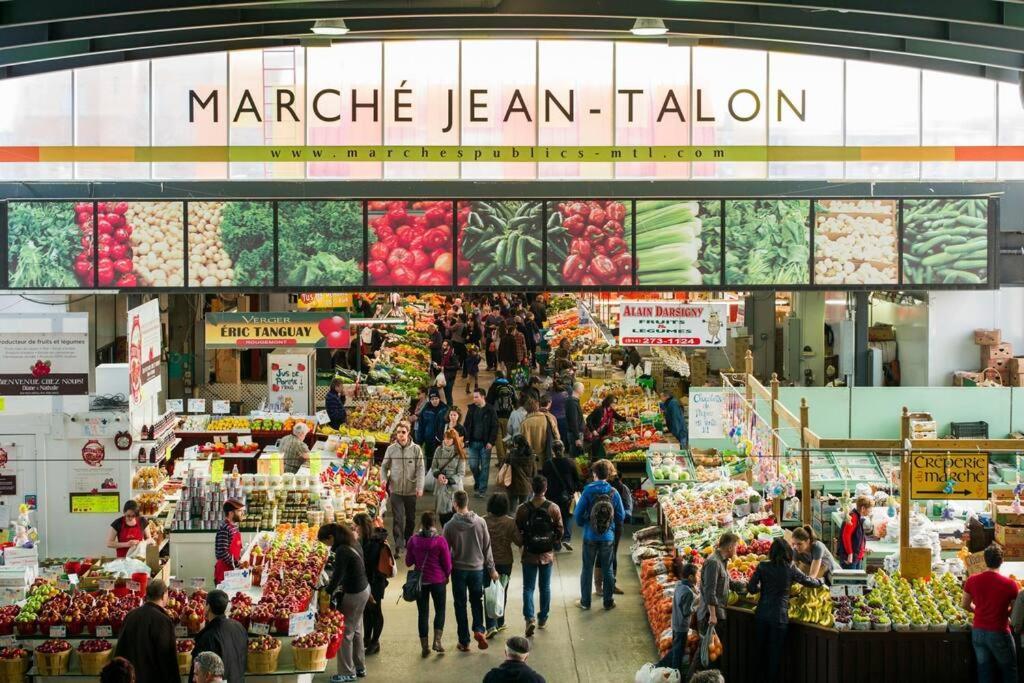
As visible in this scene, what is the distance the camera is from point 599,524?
13836mm

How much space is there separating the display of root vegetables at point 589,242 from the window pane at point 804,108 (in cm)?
214

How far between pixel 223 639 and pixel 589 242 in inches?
314

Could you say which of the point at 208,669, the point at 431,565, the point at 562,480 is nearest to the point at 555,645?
the point at 431,565

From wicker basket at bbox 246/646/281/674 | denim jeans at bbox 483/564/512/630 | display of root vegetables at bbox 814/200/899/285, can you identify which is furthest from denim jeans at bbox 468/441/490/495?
wicker basket at bbox 246/646/281/674

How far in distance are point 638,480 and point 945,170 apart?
523 centimetres

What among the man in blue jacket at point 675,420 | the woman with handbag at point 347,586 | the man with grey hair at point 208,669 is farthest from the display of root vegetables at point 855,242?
the man with grey hair at point 208,669

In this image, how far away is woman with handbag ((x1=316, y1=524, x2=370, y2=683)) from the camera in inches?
473

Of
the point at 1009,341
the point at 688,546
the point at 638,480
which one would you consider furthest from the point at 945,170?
the point at 688,546

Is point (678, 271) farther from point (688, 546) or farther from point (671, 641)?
point (671, 641)

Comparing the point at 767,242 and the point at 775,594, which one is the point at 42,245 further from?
the point at 775,594

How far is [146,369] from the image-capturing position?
613 inches

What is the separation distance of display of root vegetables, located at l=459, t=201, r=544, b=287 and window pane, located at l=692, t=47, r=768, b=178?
226cm

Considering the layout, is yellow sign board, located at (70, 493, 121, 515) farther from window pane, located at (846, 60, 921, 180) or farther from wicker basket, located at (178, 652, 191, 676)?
window pane, located at (846, 60, 921, 180)

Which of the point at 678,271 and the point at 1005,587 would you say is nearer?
the point at 1005,587
